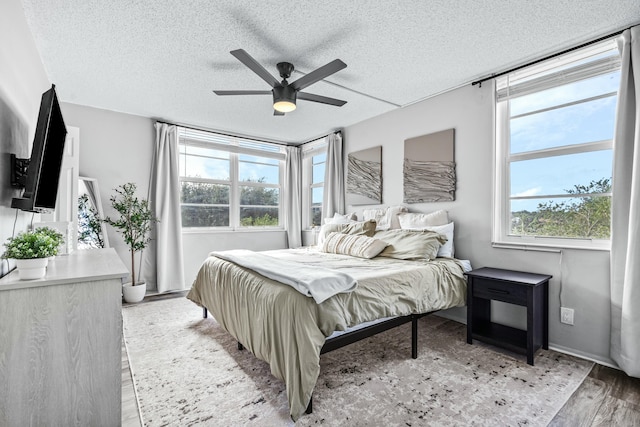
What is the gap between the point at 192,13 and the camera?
209 centimetres

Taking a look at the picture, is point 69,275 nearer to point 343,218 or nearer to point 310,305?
point 310,305

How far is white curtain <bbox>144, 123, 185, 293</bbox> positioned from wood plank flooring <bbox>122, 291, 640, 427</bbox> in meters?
2.28

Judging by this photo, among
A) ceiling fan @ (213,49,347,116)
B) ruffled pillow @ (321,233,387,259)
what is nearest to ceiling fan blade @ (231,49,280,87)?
ceiling fan @ (213,49,347,116)

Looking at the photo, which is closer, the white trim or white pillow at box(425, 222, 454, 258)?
the white trim

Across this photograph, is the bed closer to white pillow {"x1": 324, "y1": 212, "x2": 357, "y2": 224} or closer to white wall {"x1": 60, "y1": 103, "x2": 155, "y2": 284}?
white pillow {"x1": 324, "y1": 212, "x2": 357, "y2": 224}

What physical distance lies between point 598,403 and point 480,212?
1.74 meters

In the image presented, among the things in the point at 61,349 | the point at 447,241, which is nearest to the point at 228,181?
the point at 447,241

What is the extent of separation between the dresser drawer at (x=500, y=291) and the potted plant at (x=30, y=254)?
2.97m

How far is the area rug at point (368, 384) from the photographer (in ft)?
5.51

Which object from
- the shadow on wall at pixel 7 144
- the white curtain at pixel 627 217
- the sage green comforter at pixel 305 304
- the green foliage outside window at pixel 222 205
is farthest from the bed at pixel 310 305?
the green foliage outside window at pixel 222 205

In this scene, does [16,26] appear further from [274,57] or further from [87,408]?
[87,408]

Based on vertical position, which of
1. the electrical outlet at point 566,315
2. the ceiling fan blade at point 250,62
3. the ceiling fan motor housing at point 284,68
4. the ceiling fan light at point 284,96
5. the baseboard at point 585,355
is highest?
the ceiling fan motor housing at point 284,68

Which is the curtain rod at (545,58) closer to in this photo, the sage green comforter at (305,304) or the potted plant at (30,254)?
the sage green comforter at (305,304)

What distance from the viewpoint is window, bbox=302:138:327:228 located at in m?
5.43
